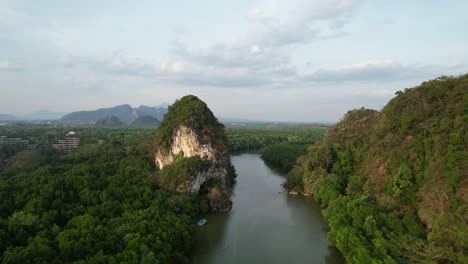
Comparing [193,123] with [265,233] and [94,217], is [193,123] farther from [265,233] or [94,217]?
[94,217]

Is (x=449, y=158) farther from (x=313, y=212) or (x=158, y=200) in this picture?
(x=158, y=200)

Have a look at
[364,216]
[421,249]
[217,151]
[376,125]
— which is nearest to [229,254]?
[364,216]

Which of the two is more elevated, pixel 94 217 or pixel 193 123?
pixel 193 123

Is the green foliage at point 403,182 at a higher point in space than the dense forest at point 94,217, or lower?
higher

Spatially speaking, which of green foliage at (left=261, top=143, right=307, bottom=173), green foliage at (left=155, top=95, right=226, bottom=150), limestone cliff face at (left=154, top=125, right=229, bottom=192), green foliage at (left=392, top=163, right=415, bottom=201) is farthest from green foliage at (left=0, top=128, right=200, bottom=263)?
green foliage at (left=261, top=143, right=307, bottom=173)

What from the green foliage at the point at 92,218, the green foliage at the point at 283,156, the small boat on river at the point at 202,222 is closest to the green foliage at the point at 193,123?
the green foliage at the point at 92,218

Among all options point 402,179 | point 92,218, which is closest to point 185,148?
point 92,218

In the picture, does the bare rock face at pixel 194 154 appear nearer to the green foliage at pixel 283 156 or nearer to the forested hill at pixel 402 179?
the forested hill at pixel 402 179
